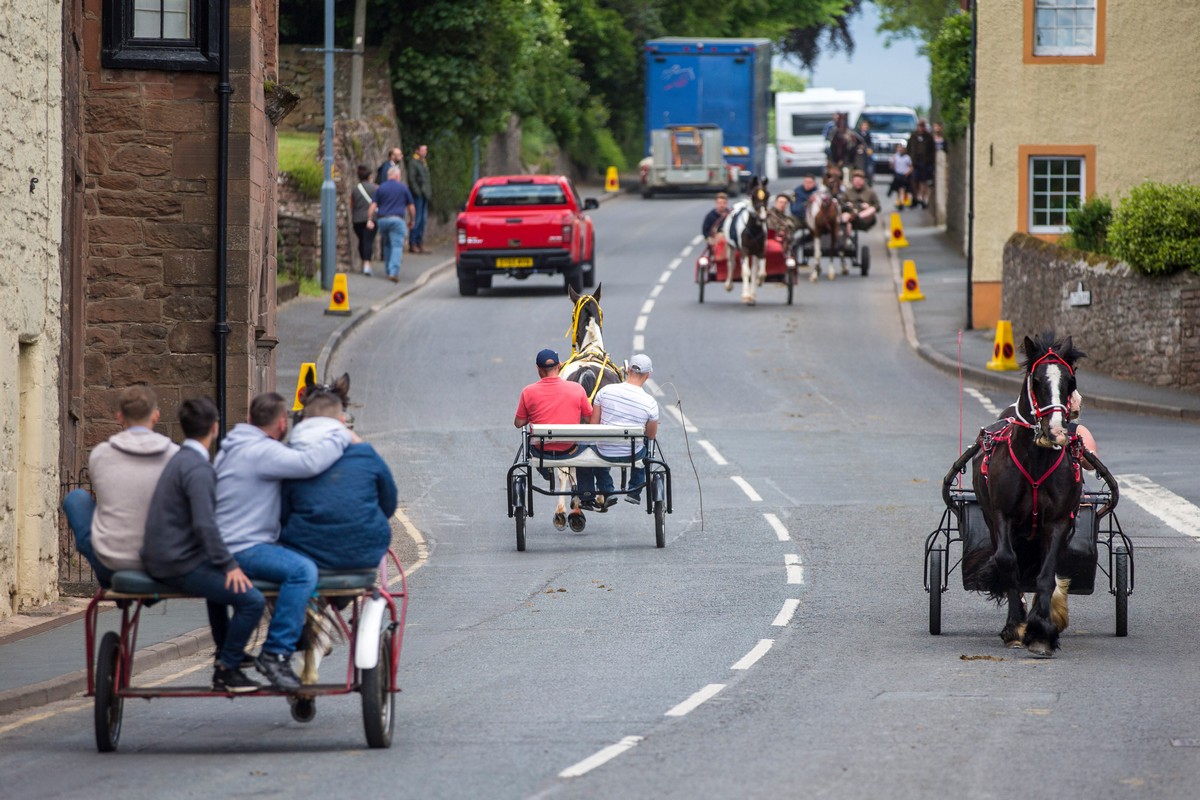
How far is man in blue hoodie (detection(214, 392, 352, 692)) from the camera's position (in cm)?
991

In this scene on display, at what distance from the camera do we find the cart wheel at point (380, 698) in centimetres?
985

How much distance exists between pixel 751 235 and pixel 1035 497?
2441 centimetres

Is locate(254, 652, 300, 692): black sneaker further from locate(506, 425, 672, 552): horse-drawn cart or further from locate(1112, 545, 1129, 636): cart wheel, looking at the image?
locate(506, 425, 672, 552): horse-drawn cart

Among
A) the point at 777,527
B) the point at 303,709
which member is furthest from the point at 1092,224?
the point at 303,709

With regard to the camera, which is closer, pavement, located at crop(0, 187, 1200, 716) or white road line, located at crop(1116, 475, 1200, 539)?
pavement, located at crop(0, 187, 1200, 716)

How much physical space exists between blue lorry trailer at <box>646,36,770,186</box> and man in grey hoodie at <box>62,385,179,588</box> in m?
53.5

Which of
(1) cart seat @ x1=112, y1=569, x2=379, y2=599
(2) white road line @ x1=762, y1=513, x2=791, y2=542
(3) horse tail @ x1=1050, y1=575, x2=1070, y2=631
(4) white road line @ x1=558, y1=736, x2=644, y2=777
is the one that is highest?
(1) cart seat @ x1=112, y1=569, x2=379, y2=599

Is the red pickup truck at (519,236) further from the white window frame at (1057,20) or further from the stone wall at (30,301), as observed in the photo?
the stone wall at (30,301)

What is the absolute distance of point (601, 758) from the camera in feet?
32.3

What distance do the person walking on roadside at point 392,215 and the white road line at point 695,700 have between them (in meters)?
29.9

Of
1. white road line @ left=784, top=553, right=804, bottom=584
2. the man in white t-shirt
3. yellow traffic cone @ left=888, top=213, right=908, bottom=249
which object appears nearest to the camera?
white road line @ left=784, top=553, right=804, bottom=584

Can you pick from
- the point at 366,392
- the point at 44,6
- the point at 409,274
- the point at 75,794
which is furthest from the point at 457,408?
the point at 75,794

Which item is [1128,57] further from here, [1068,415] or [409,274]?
[1068,415]

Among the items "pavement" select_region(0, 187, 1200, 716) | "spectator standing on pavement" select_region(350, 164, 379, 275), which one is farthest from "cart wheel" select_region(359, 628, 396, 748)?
"spectator standing on pavement" select_region(350, 164, 379, 275)
